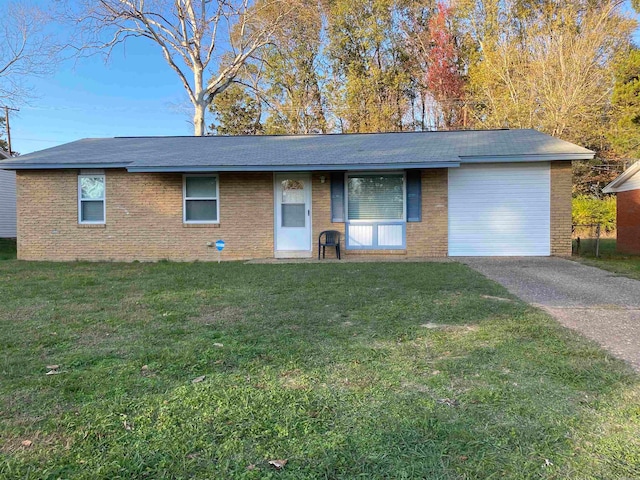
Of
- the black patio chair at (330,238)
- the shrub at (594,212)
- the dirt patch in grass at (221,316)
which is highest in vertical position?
the shrub at (594,212)

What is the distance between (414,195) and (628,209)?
913 centimetres

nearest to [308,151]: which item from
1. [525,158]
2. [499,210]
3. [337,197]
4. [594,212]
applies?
[337,197]

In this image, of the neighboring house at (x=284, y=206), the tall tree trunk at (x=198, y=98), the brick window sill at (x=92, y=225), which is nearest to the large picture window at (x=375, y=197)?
the neighboring house at (x=284, y=206)

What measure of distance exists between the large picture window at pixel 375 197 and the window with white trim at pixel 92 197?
6.71 m

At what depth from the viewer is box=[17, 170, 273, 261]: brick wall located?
447 inches

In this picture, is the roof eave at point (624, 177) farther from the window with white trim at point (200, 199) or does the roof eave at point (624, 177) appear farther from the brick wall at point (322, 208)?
the window with white trim at point (200, 199)

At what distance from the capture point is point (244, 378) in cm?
299

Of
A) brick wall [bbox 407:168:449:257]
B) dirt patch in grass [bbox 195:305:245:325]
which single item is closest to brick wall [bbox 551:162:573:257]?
brick wall [bbox 407:168:449:257]

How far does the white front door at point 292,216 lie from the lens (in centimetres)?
1138

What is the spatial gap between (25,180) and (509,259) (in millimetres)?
12911

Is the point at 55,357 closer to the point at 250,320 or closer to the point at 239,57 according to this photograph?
the point at 250,320

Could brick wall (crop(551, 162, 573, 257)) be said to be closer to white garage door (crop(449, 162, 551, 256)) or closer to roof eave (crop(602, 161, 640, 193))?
white garage door (crop(449, 162, 551, 256))

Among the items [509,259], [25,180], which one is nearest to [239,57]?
[25,180]

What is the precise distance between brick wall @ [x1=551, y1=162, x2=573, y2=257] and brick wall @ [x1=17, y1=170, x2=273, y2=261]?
7232 millimetres
